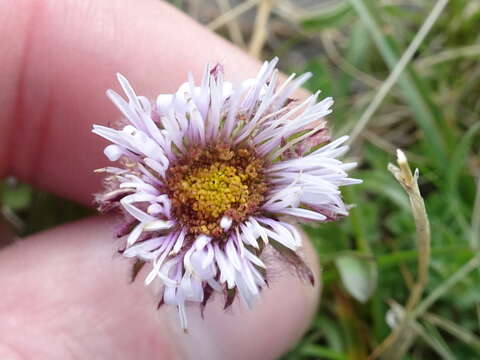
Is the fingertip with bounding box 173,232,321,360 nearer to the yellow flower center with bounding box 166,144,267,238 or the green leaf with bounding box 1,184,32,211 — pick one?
the yellow flower center with bounding box 166,144,267,238

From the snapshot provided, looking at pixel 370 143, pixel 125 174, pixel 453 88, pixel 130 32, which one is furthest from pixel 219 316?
pixel 453 88

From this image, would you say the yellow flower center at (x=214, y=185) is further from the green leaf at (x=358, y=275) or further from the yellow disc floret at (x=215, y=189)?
the green leaf at (x=358, y=275)

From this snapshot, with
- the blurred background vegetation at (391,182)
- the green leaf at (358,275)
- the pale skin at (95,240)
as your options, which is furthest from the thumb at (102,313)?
the blurred background vegetation at (391,182)

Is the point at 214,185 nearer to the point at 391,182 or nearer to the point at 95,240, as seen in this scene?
the point at 95,240

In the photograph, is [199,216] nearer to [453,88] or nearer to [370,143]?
[370,143]

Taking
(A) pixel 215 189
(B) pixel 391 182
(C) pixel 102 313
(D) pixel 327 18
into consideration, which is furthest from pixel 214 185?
(D) pixel 327 18

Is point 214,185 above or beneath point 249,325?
above
